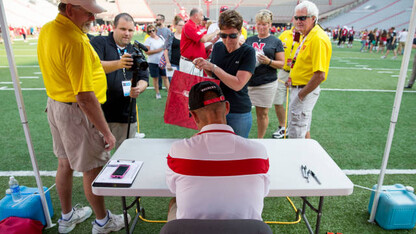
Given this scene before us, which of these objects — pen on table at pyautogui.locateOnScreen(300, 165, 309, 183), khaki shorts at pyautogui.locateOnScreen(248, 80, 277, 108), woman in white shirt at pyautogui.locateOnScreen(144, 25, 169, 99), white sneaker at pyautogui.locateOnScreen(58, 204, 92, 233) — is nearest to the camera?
pen on table at pyautogui.locateOnScreen(300, 165, 309, 183)

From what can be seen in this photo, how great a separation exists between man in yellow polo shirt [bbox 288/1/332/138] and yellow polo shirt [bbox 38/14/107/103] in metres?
Result: 2.00

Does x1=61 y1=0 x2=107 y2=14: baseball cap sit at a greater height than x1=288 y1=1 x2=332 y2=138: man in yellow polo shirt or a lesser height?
greater

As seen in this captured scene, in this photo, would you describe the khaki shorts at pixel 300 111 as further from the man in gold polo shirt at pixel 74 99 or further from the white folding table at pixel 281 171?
the man in gold polo shirt at pixel 74 99

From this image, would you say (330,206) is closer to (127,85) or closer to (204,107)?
(204,107)

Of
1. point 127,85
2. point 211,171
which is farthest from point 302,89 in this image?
point 211,171

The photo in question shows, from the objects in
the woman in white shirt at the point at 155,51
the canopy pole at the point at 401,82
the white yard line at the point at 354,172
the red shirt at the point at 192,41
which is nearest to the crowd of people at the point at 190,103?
the canopy pole at the point at 401,82

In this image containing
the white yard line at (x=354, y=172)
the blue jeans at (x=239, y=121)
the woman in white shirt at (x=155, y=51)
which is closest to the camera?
the blue jeans at (x=239, y=121)

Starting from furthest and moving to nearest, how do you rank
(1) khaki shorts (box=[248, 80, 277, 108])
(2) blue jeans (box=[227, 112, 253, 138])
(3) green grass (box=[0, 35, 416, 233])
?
(1) khaki shorts (box=[248, 80, 277, 108])
(3) green grass (box=[0, 35, 416, 233])
(2) blue jeans (box=[227, 112, 253, 138])

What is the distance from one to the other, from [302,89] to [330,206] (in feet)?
3.90

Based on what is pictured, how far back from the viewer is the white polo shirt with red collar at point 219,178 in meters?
1.10

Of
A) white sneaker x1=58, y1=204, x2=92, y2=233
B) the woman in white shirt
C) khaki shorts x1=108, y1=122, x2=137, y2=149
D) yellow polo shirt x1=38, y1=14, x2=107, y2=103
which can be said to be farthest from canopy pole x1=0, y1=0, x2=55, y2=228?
the woman in white shirt

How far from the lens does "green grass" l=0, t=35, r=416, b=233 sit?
2.53 m

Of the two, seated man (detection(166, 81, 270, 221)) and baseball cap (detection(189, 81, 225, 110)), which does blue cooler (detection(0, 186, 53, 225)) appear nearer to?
seated man (detection(166, 81, 270, 221))

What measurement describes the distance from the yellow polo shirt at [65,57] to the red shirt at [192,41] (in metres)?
2.82
